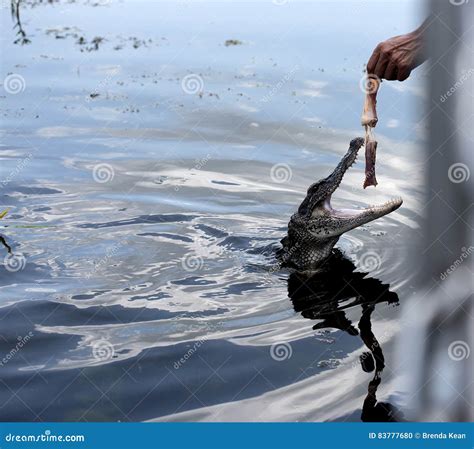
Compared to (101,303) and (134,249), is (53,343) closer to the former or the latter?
(101,303)

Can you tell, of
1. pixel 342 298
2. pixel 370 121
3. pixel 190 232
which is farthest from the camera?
pixel 190 232

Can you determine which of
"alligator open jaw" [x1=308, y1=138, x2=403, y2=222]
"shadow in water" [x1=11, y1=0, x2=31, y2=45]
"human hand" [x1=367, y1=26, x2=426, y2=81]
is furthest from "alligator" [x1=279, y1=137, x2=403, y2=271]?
"shadow in water" [x1=11, y1=0, x2=31, y2=45]

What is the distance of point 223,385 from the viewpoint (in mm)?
4973

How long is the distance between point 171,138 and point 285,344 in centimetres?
538

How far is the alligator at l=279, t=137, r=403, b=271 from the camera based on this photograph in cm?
669

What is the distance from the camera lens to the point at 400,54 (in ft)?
16.0

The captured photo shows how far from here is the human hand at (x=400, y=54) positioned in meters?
4.88

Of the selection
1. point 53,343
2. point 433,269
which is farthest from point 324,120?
point 53,343

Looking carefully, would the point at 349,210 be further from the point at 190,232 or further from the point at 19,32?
the point at 19,32

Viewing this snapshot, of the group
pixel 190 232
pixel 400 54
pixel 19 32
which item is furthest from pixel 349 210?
pixel 19 32

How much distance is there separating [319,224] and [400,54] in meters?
2.31

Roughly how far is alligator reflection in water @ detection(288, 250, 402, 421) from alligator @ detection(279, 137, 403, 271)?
0.15 meters

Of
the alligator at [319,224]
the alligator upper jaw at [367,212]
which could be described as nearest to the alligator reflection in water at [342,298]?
the alligator at [319,224]

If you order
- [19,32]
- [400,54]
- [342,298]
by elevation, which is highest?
[400,54]
